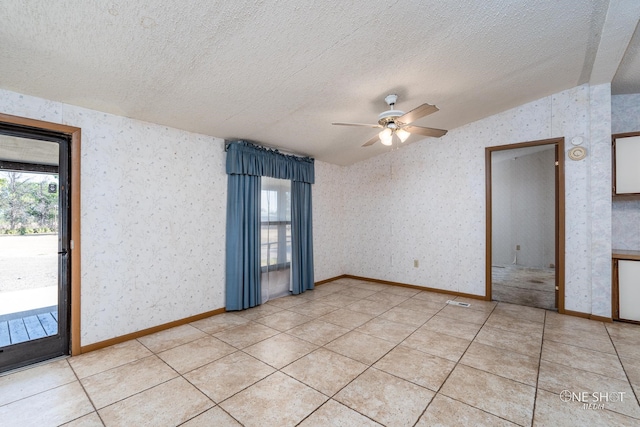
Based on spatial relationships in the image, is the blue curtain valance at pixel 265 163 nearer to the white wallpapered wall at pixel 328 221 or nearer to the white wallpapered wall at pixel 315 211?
the white wallpapered wall at pixel 315 211

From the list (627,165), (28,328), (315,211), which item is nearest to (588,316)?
(627,165)

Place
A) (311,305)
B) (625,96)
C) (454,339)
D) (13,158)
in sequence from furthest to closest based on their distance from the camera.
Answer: (311,305), (625,96), (454,339), (13,158)

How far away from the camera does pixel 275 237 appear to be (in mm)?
4281

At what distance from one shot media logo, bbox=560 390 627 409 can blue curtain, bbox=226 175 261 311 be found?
3292 mm

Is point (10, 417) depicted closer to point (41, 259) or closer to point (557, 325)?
point (41, 259)

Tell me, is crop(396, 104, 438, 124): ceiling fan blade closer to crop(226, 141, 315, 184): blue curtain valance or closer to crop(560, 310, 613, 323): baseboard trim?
crop(226, 141, 315, 184): blue curtain valance

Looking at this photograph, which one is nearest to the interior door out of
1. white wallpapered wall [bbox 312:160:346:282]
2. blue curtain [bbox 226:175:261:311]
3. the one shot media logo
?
blue curtain [bbox 226:175:261:311]

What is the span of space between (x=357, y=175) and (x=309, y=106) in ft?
8.95

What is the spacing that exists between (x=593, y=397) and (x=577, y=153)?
9.52 ft

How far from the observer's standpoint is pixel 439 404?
1.83m

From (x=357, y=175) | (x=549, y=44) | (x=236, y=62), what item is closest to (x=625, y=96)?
(x=549, y=44)

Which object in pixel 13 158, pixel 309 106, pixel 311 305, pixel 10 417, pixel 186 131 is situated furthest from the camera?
pixel 311 305

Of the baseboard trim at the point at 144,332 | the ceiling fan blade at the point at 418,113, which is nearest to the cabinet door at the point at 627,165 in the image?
the ceiling fan blade at the point at 418,113

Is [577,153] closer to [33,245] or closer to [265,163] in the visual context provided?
[265,163]
